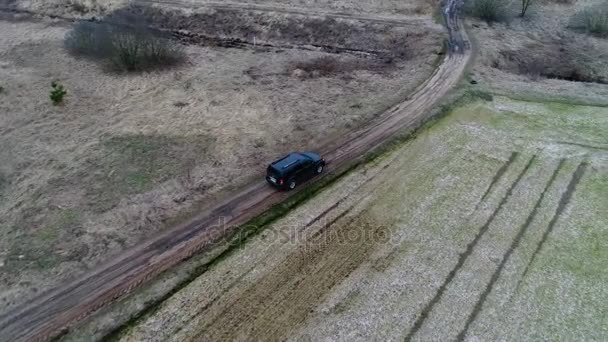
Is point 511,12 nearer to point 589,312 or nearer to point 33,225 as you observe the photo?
point 589,312

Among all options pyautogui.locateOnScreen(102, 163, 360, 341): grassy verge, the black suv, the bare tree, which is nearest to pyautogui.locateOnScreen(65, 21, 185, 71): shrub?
the black suv

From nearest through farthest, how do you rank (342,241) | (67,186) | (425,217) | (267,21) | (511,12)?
1. (342,241)
2. (425,217)
3. (67,186)
4. (267,21)
5. (511,12)

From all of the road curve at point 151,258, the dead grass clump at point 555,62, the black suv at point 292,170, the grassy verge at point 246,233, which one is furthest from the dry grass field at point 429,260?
the dead grass clump at point 555,62

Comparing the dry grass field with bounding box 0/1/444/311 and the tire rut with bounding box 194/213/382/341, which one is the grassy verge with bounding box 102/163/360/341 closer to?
the tire rut with bounding box 194/213/382/341

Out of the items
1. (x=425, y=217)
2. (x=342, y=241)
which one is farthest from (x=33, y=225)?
(x=425, y=217)

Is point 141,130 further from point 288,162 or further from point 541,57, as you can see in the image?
point 541,57

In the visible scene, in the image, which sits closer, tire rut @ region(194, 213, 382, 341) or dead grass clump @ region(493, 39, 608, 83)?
tire rut @ region(194, 213, 382, 341)
